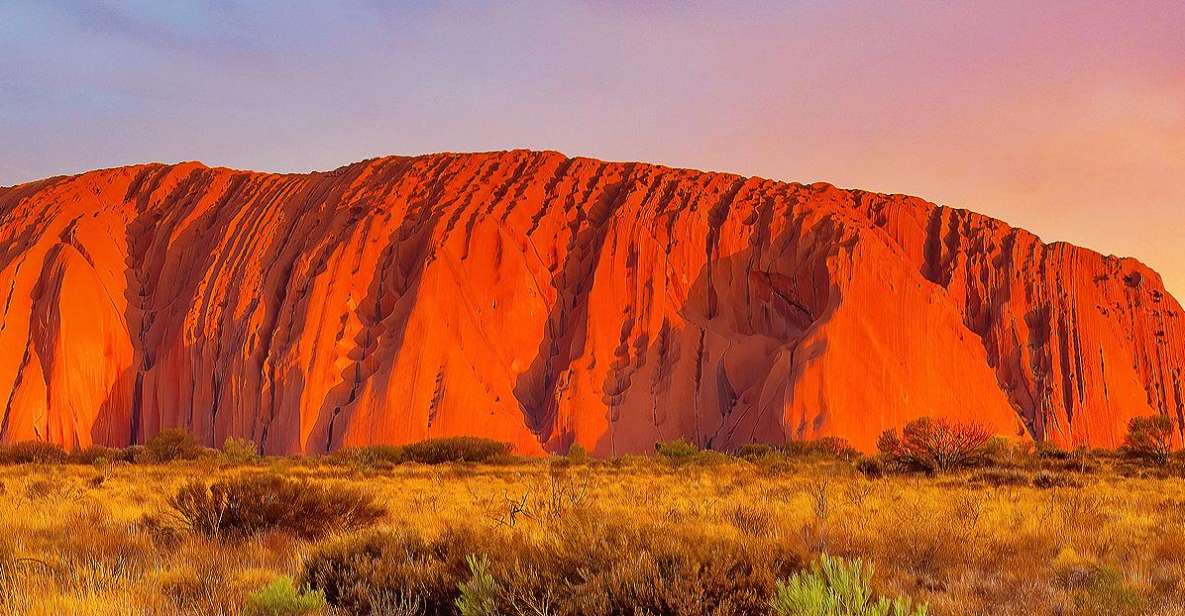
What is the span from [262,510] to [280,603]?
4628mm

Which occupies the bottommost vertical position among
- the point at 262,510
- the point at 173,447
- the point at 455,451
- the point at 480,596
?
the point at 455,451

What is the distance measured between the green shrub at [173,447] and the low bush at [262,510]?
23.6m

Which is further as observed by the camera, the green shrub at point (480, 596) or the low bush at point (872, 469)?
the low bush at point (872, 469)

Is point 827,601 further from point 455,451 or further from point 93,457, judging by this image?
point 93,457

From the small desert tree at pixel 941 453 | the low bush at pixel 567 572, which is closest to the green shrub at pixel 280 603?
the low bush at pixel 567 572

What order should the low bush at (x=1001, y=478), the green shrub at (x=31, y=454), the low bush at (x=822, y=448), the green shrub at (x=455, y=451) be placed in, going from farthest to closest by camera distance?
the low bush at (x=822, y=448) → the green shrub at (x=455, y=451) → the green shrub at (x=31, y=454) → the low bush at (x=1001, y=478)

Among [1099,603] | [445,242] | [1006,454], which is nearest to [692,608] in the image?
[1099,603]

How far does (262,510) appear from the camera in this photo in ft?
30.7

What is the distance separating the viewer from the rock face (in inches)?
1721

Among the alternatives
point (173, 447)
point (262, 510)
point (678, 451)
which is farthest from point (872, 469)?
point (173, 447)

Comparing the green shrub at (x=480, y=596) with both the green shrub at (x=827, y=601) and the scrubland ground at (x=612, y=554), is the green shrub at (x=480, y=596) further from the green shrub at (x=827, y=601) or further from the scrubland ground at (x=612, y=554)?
the green shrub at (x=827, y=601)

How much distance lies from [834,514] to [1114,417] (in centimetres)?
4774

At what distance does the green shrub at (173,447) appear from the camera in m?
31.2

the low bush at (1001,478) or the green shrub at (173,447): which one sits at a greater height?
the green shrub at (173,447)
